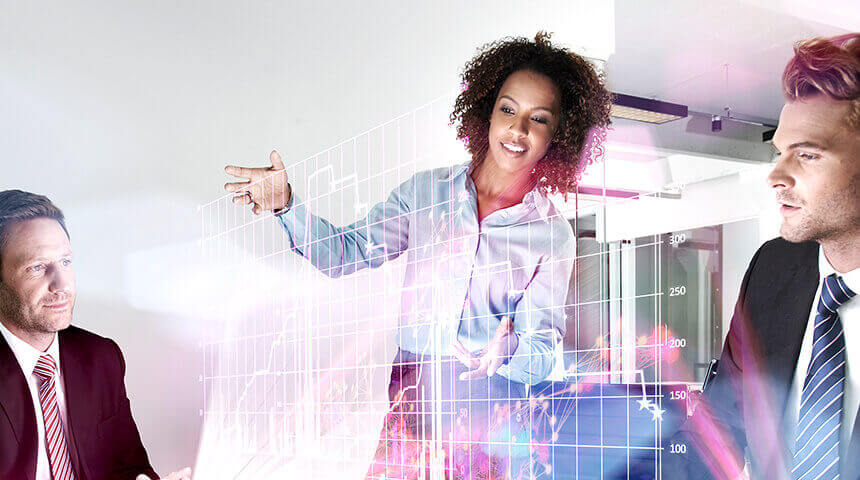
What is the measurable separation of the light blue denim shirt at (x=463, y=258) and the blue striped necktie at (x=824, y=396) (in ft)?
2.49

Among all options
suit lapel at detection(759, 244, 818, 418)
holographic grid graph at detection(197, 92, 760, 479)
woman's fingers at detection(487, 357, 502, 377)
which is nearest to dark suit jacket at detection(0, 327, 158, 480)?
holographic grid graph at detection(197, 92, 760, 479)

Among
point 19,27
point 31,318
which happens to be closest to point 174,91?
point 19,27

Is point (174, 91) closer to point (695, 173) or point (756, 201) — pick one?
point (695, 173)

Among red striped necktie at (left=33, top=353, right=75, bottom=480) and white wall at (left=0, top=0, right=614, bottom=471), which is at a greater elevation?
white wall at (left=0, top=0, right=614, bottom=471)

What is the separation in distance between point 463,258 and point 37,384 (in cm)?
145

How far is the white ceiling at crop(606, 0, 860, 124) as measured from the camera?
1486 millimetres

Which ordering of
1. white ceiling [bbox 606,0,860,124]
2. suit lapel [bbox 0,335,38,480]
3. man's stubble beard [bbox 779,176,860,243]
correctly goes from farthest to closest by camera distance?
suit lapel [bbox 0,335,38,480] → white ceiling [bbox 606,0,860,124] → man's stubble beard [bbox 779,176,860,243]

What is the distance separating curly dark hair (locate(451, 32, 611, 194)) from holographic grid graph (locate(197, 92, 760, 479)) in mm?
82

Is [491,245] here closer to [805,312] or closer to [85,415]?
[805,312]

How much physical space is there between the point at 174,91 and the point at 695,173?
2050 millimetres

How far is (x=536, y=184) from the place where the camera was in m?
2.16

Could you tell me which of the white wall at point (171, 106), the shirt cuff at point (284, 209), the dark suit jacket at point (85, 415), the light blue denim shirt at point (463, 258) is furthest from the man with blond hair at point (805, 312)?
the dark suit jacket at point (85, 415)

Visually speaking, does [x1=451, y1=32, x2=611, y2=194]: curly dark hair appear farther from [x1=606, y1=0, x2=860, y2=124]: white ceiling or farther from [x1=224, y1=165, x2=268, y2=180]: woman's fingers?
[x1=224, y1=165, x2=268, y2=180]: woman's fingers

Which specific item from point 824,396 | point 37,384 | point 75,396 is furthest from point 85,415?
point 824,396
